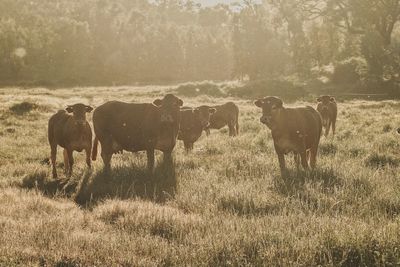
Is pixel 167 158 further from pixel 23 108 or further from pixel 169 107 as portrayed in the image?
pixel 23 108

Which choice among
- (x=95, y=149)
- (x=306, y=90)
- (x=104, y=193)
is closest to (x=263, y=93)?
(x=306, y=90)

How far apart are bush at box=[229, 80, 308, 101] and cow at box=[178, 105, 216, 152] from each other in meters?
27.7

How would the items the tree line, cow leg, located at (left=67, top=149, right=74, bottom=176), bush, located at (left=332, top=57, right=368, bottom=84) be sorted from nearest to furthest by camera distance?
1. cow leg, located at (left=67, top=149, right=74, bottom=176)
2. bush, located at (left=332, top=57, right=368, bottom=84)
3. the tree line

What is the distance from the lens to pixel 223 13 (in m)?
183

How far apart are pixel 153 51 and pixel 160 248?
338 ft

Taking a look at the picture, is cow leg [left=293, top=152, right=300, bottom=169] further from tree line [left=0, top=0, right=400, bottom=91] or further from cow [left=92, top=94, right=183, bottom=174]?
tree line [left=0, top=0, right=400, bottom=91]

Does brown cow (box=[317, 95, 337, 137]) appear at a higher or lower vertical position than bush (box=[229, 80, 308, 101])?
higher

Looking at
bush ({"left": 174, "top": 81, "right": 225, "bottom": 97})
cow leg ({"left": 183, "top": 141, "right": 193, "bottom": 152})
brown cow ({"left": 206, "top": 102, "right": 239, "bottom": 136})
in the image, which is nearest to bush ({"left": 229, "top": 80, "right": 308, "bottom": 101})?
bush ({"left": 174, "top": 81, "right": 225, "bottom": 97})

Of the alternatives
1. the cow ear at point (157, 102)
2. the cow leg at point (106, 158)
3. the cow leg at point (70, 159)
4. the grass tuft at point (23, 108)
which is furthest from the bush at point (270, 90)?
the cow leg at point (70, 159)

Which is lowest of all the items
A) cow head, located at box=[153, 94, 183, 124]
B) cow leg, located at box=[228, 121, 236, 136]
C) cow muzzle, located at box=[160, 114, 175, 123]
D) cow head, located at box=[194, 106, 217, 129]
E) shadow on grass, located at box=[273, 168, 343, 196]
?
cow leg, located at box=[228, 121, 236, 136]

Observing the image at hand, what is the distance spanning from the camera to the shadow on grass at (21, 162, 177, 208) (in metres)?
9.30

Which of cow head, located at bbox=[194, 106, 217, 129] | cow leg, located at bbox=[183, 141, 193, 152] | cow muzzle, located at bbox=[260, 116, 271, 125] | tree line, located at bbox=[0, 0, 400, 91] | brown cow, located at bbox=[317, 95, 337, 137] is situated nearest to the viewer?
cow muzzle, located at bbox=[260, 116, 271, 125]

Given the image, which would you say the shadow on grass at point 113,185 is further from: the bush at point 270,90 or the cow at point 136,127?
the bush at point 270,90

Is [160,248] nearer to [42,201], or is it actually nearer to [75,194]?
[42,201]
